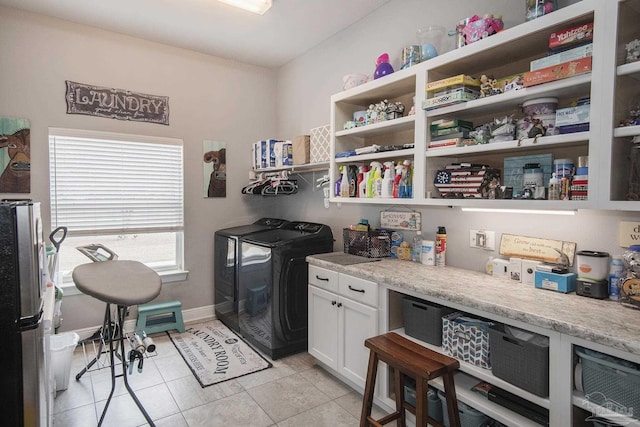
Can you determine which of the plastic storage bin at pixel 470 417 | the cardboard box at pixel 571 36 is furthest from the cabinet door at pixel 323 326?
the cardboard box at pixel 571 36

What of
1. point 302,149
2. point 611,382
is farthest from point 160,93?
point 611,382

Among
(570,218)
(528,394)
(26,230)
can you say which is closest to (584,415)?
(528,394)

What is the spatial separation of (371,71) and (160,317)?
3104mm

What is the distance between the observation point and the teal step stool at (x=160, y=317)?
342 centimetres

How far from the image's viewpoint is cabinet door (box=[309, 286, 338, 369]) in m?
2.54

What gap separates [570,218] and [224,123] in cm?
335

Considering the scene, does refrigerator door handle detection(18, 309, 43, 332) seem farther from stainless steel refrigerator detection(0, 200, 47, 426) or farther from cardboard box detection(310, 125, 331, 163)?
cardboard box detection(310, 125, 331, 163)

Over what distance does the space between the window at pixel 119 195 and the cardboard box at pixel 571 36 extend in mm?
3277

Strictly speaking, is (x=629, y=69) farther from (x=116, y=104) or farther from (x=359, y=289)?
(x=116, y=104)

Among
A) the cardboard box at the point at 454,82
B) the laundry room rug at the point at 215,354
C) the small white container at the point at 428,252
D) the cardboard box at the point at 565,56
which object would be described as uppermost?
the cardboard box at the point at 454,82

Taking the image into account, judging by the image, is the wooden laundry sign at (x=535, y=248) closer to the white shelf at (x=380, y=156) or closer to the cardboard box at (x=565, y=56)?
the white shelf at (x=380, y=156)

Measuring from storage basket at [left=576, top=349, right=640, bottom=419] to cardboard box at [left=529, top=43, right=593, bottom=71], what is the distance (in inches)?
48.3

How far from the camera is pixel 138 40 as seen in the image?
343cm

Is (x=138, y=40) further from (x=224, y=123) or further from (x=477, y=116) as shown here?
(x=477, y=116)
